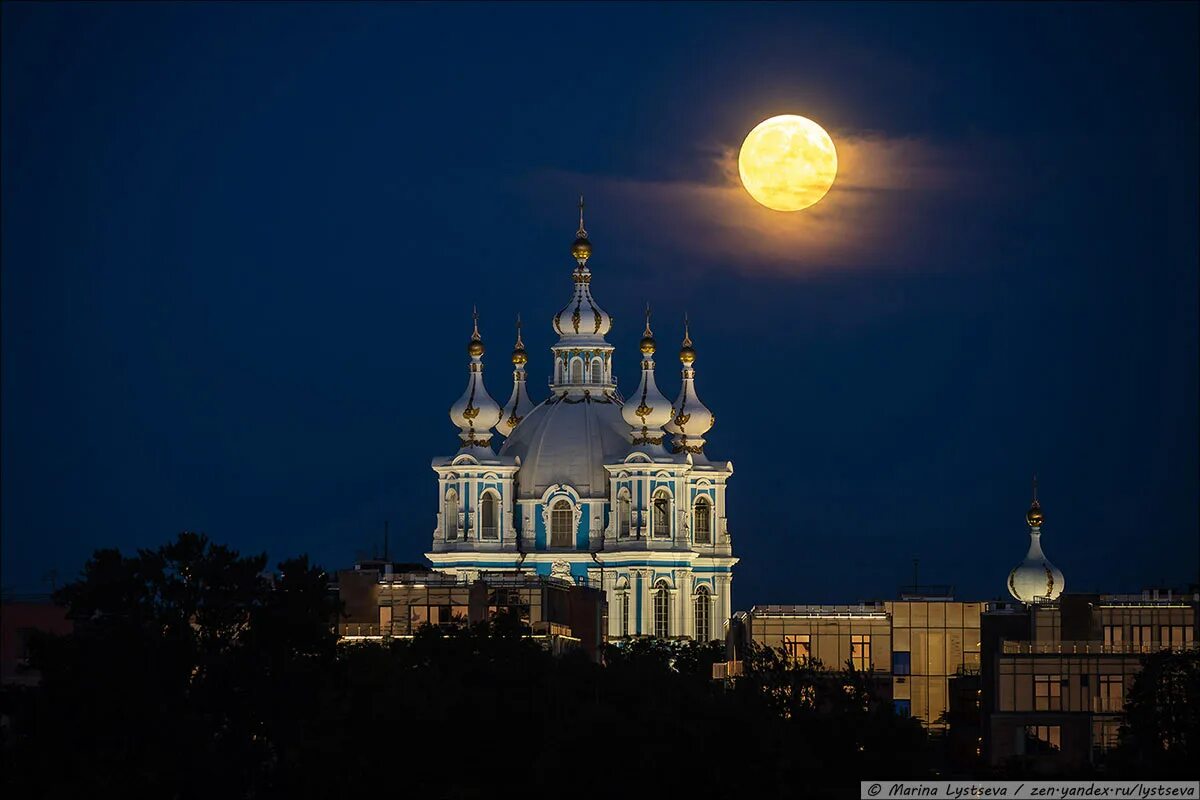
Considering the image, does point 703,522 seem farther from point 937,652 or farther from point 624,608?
point 937,652

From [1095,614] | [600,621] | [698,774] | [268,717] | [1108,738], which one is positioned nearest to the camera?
[698,774]

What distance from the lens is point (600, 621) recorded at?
138 metres

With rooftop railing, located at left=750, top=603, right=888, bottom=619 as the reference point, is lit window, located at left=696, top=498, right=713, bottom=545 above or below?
above

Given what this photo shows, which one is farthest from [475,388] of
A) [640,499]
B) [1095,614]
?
[1095,614]

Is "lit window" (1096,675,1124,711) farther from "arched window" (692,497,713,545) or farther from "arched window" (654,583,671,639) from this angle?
"arched window" (692,497,713,545)

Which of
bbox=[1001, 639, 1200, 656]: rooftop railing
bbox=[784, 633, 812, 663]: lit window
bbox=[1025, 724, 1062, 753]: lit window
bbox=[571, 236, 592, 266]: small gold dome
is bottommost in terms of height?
bbox=[1025, 724, 1062, 753]: lit window

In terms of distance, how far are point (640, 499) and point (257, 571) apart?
44.5m

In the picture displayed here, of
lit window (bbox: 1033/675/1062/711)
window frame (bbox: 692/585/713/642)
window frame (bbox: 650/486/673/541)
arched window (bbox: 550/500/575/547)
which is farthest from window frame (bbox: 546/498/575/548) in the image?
lit window (bbox: 1033/675/1062/711)

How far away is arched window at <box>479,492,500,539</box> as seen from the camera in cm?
14325

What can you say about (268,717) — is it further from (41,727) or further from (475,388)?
(475,388)

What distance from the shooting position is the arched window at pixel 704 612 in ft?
466

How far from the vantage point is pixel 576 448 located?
472ft

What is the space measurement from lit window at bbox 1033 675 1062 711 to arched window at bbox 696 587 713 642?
28.4 metres

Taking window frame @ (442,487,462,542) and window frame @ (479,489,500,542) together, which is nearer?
window frame @ (479,489,500,542)
